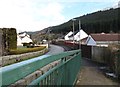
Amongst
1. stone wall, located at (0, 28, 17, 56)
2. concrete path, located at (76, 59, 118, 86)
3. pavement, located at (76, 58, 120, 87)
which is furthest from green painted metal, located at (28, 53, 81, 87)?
stone wall, located at (0, 28, 17, 56)

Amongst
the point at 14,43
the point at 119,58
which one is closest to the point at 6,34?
the point at 14,43

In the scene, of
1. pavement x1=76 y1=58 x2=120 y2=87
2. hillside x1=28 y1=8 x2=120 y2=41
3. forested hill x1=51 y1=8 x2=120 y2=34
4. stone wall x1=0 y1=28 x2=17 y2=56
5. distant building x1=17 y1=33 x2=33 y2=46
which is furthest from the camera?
hillside x1=28 y1=8 x2=120 y2=41

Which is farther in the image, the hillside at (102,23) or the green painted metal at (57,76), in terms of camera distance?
the hillside at (102,23)

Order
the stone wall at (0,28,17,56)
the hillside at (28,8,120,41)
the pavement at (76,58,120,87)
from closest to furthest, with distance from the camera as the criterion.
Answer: the pavement at (76,58,120,87), the stone wall at (0,28,17,56), the hillside at (28,8,120,41)

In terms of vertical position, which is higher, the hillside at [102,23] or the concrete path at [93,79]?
the hillside at [102,23]

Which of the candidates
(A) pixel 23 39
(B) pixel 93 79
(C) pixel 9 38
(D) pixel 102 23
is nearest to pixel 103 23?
(D) pixel 102 23

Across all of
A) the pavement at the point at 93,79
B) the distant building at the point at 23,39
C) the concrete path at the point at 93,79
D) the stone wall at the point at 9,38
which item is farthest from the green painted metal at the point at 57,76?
the distant building at the point at 23,39

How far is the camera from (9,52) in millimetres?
39438

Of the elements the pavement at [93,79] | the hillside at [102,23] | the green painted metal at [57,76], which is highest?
the hillside at [102,23]

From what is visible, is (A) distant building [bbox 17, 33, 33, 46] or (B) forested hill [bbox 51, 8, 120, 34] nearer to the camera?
(A) distant building [bbox 17, 33, 33, 46]

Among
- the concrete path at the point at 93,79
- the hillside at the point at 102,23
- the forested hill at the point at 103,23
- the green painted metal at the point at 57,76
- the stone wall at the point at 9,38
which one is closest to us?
the green painted metal at the point at 57,76

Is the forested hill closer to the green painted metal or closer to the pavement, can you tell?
the pavement

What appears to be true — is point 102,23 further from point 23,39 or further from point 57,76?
point 57,76

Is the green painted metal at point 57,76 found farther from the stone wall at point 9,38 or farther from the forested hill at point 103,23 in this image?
the forested hill at point 103,23
